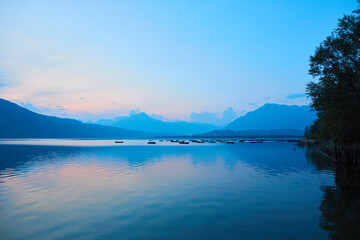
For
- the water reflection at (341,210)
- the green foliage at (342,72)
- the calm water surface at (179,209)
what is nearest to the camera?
the water reflection at (341,210)

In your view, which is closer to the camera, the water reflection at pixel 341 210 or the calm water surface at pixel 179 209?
the water reflection at pixel 341 210

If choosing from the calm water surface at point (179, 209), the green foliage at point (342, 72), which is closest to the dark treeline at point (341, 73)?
the green foliage at point (342, 72)

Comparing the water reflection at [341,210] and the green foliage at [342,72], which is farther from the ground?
the green foliage at [342,72]

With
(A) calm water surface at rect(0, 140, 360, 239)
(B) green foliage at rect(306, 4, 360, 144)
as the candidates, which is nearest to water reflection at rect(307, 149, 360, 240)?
(A) calm water surface at rect(0, 140, 360, 239)

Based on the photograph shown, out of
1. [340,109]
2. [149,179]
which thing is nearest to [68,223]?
[149,179]

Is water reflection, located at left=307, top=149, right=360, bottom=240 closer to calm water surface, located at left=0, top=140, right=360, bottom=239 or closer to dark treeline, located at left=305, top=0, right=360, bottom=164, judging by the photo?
calm water surface, located at left=0, top=140, right=360, bottom=239

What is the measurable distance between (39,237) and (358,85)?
120 ft

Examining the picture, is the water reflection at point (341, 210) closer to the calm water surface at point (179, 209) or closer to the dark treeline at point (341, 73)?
the calm water surface at point (179, 209)

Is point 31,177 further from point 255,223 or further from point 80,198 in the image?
point 255,223

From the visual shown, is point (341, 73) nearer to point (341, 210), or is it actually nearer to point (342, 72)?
point (342, 72)

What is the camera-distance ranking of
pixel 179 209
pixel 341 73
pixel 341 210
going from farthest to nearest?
pixel 341 73, pixel 179 209, pixel 341 210

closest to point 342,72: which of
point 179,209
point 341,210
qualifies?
point 341,210

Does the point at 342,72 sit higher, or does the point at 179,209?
the point at 342,72

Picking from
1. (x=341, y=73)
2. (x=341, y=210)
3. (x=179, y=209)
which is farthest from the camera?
(x=341, y=73)
